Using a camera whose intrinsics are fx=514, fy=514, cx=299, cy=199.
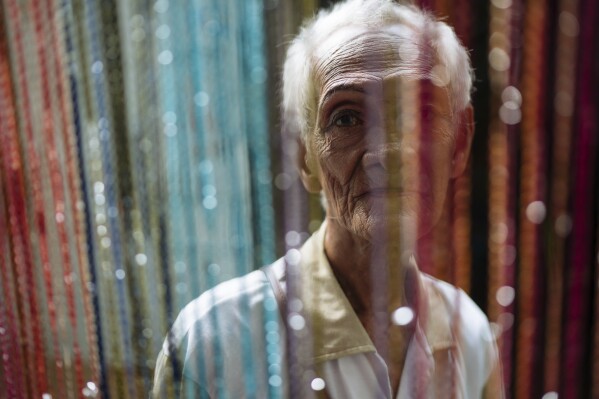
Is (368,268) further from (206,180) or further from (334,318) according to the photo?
(206,180)

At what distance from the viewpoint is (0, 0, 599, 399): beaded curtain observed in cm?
39

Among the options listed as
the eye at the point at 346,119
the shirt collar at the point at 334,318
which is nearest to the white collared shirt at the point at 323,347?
the shirt collar at the point at 334,318

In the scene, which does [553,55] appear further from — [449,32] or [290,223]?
[290,223]

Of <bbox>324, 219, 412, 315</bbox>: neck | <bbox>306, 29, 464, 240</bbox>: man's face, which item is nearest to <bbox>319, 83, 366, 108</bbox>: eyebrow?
<bbox>306, 29, 464, 240</bbox>: man's face

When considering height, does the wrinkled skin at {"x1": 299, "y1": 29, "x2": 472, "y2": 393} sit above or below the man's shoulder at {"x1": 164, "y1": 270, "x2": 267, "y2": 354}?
above

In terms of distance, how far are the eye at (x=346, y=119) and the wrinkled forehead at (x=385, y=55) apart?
0.09 ft

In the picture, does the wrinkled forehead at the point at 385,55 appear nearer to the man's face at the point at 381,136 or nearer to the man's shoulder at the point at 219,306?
the man's face at the point at 381,136

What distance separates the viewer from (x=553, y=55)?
375mm

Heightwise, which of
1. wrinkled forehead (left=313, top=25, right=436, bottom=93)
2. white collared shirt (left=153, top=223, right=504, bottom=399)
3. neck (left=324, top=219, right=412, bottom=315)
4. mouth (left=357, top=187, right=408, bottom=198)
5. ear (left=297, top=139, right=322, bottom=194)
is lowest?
white collared shirt (left=153, top=223, right=504, bottom=399)

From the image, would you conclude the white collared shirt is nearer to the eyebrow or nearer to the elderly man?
the elderly man

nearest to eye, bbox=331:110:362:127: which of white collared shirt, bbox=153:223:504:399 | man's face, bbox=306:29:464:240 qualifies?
man's face, bbox=306:29:464:240

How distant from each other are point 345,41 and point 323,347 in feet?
0.87

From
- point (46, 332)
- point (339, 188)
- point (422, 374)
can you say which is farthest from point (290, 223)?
point (46, 332)

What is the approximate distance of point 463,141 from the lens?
406 mm
